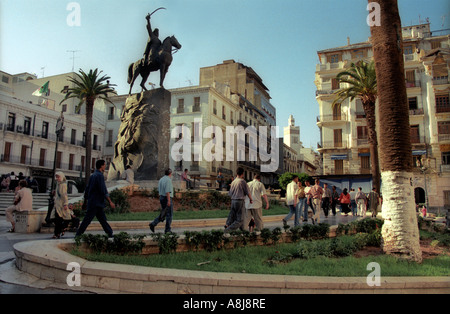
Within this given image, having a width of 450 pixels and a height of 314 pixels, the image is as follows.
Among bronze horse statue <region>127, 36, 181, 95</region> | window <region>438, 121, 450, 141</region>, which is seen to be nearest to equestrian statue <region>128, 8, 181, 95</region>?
bronze horse statue <region>127, 36, 181, 95</region>

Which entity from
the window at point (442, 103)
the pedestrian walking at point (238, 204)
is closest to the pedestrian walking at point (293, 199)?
the pedestrian walking at point (238, 204)

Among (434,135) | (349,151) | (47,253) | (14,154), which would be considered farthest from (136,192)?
(434,135)

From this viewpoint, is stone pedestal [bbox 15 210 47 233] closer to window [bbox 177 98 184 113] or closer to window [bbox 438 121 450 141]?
window [bbox 177 98 184 113]

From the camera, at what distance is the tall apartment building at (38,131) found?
36875mm

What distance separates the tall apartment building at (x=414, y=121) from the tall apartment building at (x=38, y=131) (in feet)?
93.4

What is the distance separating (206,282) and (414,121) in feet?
138

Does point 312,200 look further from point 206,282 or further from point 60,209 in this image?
point 206,282

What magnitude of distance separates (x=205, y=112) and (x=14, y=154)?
73.6 ft

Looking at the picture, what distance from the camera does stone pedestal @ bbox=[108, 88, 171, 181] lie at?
16078mm

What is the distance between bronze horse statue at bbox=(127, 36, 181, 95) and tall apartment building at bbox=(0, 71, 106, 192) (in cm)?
1740

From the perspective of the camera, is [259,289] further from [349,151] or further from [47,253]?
[349,151]

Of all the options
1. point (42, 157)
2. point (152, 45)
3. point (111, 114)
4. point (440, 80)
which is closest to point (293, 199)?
point (152, 45)

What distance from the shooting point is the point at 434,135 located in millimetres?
37875

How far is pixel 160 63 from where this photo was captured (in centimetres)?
1703
